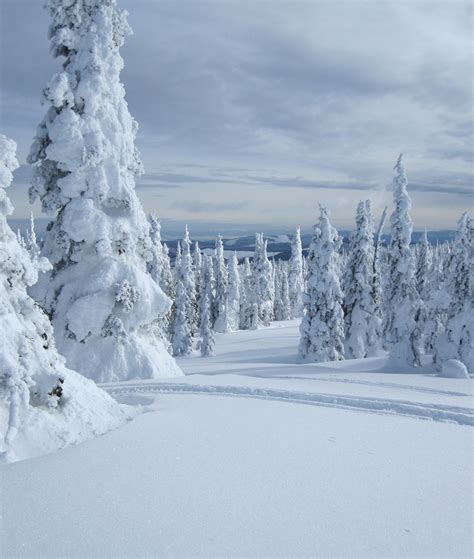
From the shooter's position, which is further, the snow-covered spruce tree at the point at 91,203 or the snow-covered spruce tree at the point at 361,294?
the snow-covered spruce tree at the point at 361,294

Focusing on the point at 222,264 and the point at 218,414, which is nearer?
the point at 218,414

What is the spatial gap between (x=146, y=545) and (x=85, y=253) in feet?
39.0

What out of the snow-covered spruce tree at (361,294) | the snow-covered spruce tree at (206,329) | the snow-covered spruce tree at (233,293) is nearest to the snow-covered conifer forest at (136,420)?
the snow-covered spruce tree at (361,294)

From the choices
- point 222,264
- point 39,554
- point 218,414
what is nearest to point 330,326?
point 218,414

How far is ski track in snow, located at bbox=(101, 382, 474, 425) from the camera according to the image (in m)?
9.05

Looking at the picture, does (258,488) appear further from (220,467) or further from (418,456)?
(418,456)

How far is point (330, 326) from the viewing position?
33125 millimetres

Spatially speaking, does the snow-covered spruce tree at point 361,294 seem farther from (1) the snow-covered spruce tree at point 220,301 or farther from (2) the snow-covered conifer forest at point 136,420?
(1) the snow-covered spruce tree at point 220,301

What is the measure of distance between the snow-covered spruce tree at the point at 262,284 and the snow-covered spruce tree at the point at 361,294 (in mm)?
36276

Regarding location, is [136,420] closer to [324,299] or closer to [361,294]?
[324,299]

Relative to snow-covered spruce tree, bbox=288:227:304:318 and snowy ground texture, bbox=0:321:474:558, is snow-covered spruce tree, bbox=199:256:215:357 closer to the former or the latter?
snow-covered spruce tree, bbox=288:227:304:318

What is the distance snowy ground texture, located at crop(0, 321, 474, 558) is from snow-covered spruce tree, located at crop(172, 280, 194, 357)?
41.0 m

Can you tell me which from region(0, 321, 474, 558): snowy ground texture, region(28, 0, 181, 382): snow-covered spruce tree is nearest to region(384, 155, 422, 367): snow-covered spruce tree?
region(28, 0, 181, 382): snow-covered spruce tree

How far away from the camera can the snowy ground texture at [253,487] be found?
424 cm
